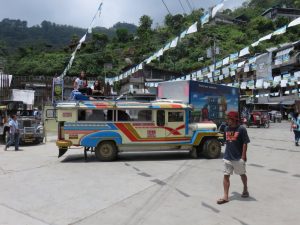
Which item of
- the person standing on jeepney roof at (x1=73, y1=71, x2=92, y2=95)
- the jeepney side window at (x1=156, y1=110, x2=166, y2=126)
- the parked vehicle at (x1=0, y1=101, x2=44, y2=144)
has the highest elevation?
the person standing on jeepney roof at (x1=73, y1=71, x2=92, y2=95)

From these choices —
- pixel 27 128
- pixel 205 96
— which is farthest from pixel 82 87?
pixel 205 96

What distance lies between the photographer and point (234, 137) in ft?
26.8

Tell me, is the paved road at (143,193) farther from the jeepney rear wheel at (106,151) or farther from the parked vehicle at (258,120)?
the parked vehicle at (258,120)

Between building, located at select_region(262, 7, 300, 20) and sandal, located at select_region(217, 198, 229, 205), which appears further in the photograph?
building, located at select_region(262, 7, 300, 20)

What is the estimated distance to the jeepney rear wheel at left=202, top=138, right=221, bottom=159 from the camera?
601 inches

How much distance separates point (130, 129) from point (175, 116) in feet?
5.92

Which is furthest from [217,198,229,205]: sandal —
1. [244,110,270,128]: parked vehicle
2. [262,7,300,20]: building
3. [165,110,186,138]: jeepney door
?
[262,7,300,20]: building

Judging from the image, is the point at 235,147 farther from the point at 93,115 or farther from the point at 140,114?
the point at 93,115

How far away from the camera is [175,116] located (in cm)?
1540

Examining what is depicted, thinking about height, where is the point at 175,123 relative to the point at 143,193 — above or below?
above

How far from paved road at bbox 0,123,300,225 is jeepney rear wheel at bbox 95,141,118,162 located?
0.33m

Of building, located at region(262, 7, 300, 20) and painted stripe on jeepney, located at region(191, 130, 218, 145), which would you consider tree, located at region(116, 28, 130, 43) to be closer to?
building, located at region(262, 7, 300, 20)

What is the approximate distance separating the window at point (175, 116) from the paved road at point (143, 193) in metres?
1.56

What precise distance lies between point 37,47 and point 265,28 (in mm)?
54282
